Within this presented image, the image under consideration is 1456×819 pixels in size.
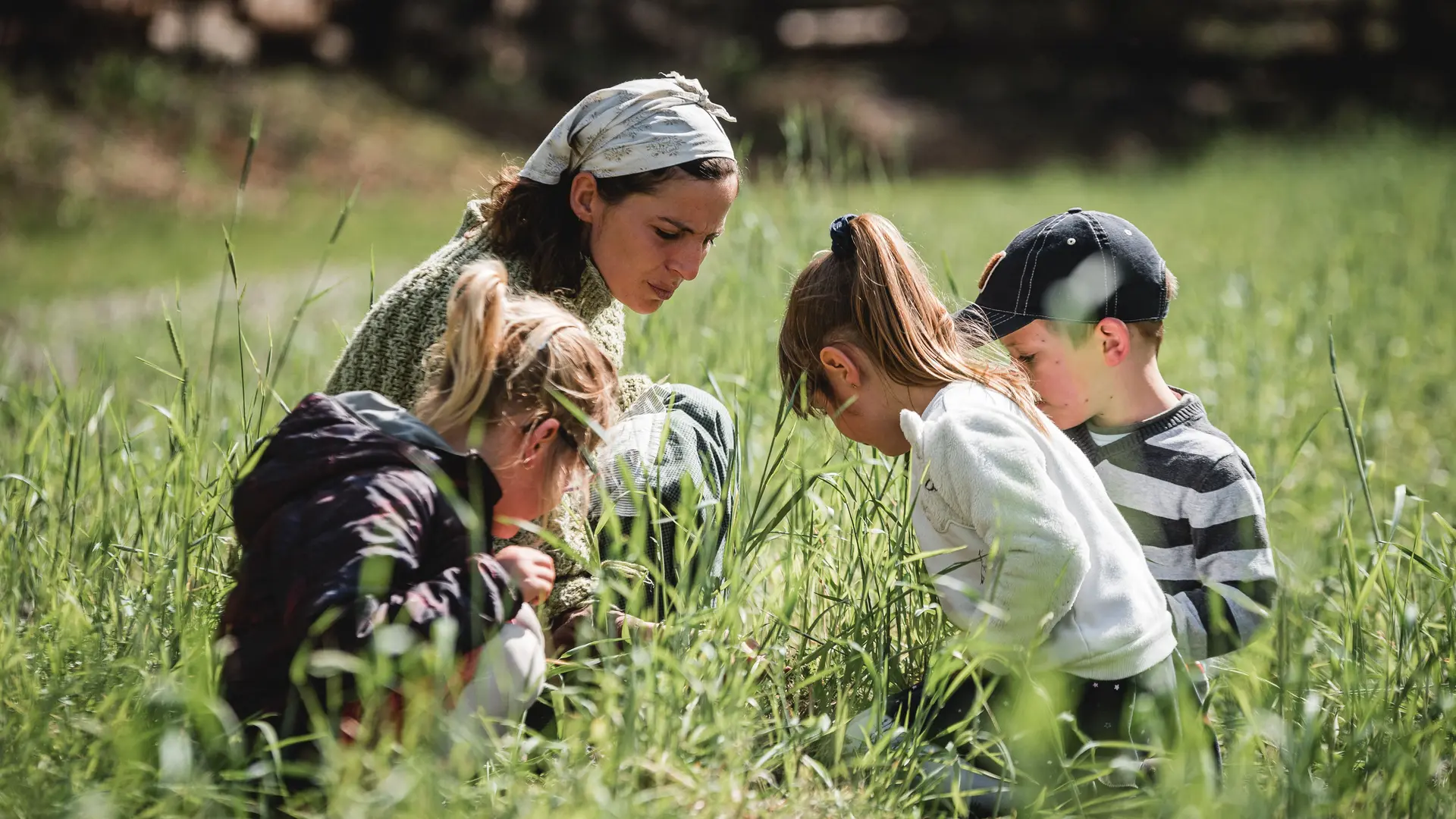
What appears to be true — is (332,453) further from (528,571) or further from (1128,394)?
(1128,394)

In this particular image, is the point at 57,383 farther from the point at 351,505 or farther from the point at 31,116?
the point at 31,116

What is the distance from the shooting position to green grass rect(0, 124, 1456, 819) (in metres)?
1.52

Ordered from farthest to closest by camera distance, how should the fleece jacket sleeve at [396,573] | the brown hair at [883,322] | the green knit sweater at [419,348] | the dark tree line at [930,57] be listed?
1. the dark tree line at [930,57]
2. the green knit sweater at [419,348]
3. the brown hair at [883,322]
4. the fleece jacket sleeve at [396,573]

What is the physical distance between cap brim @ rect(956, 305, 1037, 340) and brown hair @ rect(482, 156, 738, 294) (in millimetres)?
585

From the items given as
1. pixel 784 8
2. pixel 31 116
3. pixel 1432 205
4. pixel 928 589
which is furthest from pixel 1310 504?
pixel 784 8

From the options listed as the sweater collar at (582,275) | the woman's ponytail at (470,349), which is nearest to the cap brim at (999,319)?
the sweater collar at (582,275)

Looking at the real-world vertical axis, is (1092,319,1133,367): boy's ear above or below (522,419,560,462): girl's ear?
above

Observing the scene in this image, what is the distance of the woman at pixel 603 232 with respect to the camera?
229cm

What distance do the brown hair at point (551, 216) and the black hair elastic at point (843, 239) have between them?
45 centimetres

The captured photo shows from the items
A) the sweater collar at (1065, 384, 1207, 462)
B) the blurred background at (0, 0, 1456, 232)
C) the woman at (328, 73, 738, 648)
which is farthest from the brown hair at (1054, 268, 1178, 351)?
the blurred background at (0, 0, 1456, 232)

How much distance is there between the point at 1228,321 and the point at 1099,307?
109 inches

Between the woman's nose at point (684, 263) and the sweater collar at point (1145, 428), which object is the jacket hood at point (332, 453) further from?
the sweater collar at point (1145, 428)

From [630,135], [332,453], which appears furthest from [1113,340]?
[332,453]

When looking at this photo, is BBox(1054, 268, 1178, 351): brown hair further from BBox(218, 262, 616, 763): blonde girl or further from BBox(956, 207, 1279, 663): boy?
BBox(218, 262, 616, 763): blonde girl
